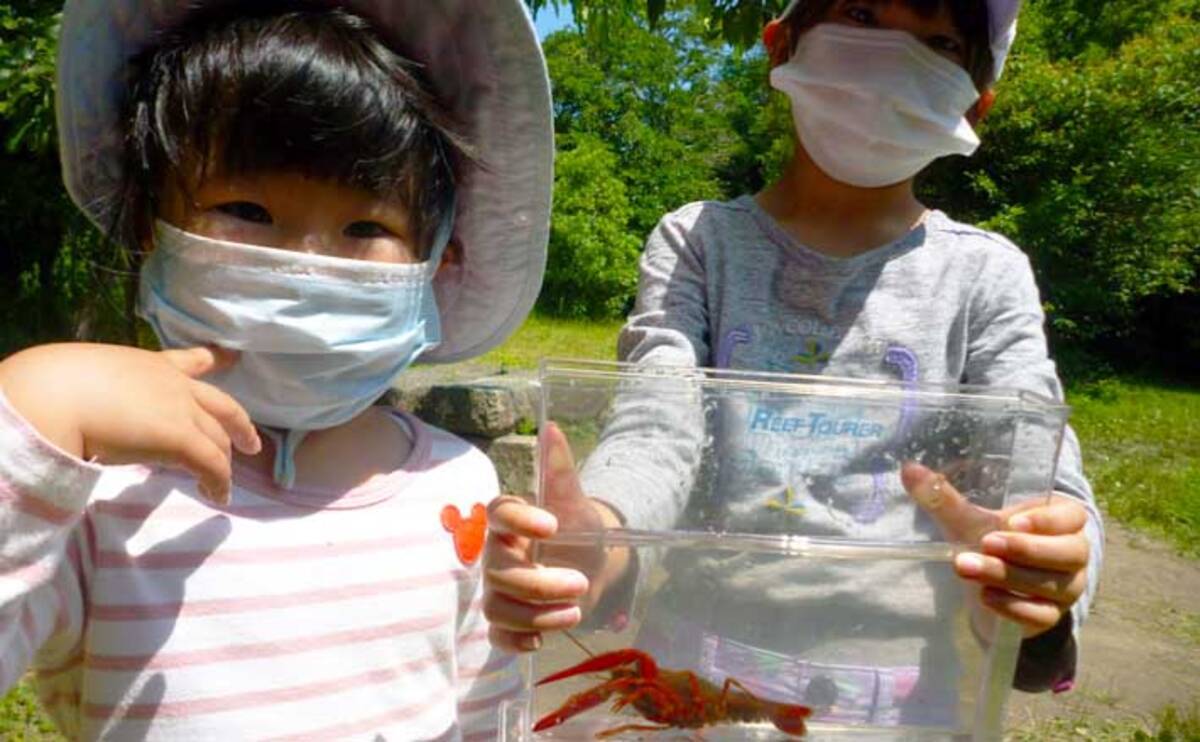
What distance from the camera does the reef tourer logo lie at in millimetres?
1110

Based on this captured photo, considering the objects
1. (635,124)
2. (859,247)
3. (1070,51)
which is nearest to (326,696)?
(859,247)

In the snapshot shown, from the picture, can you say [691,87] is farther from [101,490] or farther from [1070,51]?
[101,490]

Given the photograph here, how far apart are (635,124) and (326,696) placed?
1908 cm

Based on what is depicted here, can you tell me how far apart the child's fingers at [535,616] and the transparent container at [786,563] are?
0.04 meters

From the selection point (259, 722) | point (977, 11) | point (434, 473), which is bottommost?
point (259, 722)

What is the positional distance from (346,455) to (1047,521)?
81cm

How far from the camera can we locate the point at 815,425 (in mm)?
1116

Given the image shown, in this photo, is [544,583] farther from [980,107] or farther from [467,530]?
[980,107]

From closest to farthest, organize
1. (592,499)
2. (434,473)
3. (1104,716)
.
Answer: (592,499), (434,473), (1104,716)

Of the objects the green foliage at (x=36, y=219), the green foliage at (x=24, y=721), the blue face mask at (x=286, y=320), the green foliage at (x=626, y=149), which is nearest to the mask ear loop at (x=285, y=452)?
the blue face mask at (x=286, y=320)

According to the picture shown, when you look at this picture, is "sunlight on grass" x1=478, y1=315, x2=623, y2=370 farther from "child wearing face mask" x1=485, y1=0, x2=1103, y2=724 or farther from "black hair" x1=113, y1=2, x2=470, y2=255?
"black hair" x1=113, y1=2, x2=470, y2=255

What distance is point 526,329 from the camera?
13.0 meters

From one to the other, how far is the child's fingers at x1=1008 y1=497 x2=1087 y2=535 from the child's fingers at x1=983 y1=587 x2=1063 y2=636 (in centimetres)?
7

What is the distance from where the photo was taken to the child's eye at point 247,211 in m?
1.20
